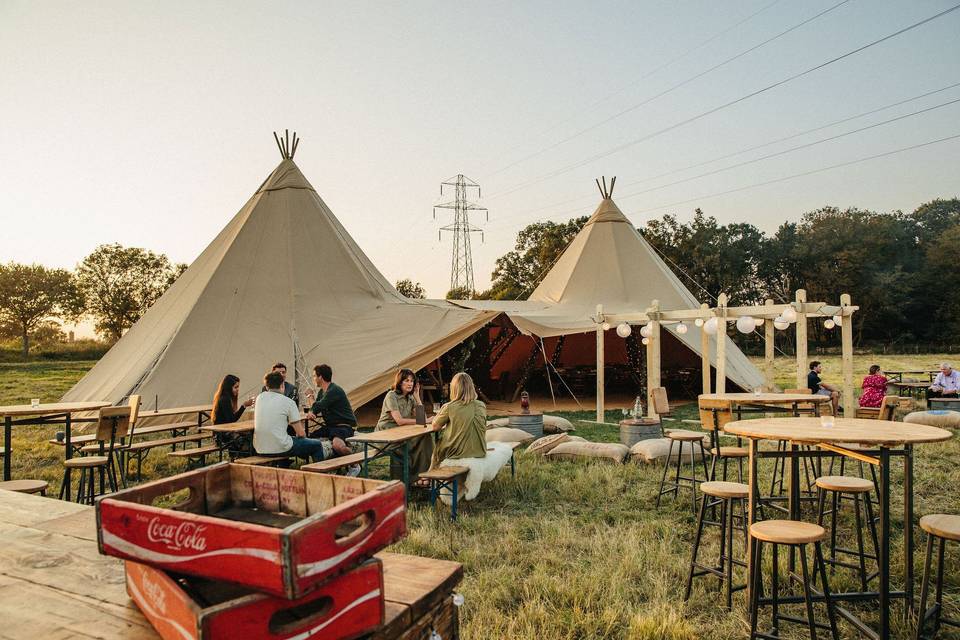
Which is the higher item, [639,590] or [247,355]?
[247,355]

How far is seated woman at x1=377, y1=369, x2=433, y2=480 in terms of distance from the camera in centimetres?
621

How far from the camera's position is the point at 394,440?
17.0 ft

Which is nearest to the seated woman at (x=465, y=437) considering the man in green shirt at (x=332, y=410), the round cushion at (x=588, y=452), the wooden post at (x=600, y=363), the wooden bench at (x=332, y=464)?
the wooden bench at (x=332, y=464)

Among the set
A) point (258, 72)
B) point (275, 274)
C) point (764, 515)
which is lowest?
point (764, 515)

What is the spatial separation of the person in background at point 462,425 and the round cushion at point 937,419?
254 inches

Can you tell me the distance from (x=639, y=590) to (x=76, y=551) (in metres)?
2.96

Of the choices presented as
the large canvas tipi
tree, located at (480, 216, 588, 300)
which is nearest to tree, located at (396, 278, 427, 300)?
tree, located at (480, 216, 588, 300)

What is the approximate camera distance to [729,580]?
3.30 meters

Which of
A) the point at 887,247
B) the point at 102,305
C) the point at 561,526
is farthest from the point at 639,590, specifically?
the point at 102,305

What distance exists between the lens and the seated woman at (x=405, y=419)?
6207mm

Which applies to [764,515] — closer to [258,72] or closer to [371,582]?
[371,582]

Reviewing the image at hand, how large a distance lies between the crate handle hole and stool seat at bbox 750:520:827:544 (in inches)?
93.9

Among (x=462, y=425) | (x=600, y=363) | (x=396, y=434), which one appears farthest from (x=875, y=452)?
(x=600, y=363)

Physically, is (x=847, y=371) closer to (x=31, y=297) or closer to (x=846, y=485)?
(x=846, y=485)
